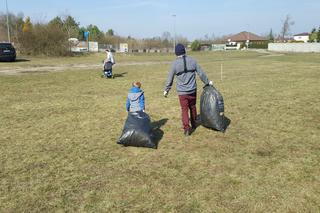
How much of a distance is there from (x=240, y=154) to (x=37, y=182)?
3.20 meters

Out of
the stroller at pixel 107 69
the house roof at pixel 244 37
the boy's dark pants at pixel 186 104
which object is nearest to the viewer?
the boy's dark pants at pixel 186 104

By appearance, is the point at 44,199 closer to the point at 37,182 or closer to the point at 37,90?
the point at 37,182

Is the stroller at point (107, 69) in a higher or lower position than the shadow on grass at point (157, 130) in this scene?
higher

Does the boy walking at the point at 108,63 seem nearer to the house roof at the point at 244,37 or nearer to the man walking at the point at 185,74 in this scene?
the man walking at the point at 185,74

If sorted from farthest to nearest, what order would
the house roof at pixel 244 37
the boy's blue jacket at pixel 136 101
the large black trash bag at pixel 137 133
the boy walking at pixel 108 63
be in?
the house roof at pixel 244 37 → the boy walking at pixel 108 63 → the boy's blue jacket at pixel 136 101 → the large black trash bag at pixel 137 133

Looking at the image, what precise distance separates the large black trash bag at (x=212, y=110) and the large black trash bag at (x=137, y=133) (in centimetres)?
148

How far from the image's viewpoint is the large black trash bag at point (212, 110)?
6578mm

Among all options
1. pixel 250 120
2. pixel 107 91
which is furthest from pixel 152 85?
pixel 250 120

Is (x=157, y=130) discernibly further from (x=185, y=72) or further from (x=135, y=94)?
(x=185, y=72)

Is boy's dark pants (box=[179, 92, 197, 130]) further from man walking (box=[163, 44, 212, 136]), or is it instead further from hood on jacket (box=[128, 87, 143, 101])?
hood on jacket (box=[128, 87, 143, 101])

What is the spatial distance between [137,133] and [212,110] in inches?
70.5

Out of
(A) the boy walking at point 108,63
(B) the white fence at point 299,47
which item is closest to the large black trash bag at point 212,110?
(A) the boy walking at point 108,63

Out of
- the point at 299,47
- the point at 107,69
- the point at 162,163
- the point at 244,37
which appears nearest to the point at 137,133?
the point at 162,163

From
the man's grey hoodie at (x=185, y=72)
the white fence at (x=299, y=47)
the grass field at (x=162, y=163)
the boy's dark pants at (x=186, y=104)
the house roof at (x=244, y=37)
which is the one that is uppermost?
the house roof at (x=244, y=37)
